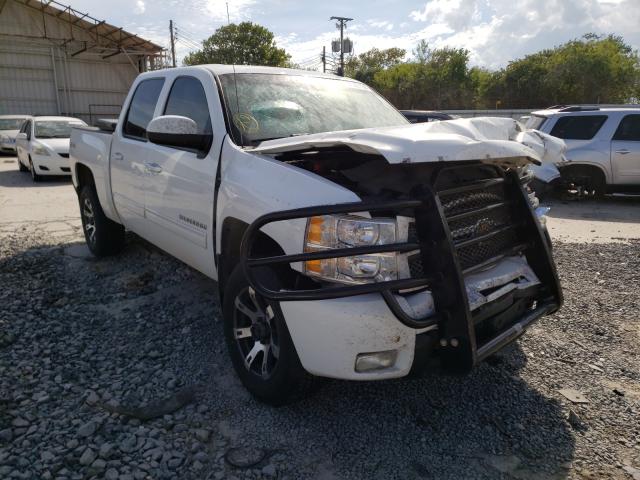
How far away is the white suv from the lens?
32.7 ft

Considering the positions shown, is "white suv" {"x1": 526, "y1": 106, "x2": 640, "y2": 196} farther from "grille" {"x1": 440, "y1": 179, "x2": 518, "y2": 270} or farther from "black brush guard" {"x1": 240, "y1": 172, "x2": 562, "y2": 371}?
"black brush guard" {"x1": 240, "y1": 172, "x2": 562, "y2": 371}

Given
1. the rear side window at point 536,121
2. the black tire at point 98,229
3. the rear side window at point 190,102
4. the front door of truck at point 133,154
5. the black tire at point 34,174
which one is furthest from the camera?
the black tire at point 34,174

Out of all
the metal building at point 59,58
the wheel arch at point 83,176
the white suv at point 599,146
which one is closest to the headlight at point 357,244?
the wheel arch at point 83,176

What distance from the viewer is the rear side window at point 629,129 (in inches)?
394

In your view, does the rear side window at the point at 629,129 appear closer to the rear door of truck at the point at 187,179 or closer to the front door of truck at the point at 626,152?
the front door of truck at the point at 626,152

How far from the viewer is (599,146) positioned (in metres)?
10.1

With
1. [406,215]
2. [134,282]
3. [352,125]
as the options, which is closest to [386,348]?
[406,215]

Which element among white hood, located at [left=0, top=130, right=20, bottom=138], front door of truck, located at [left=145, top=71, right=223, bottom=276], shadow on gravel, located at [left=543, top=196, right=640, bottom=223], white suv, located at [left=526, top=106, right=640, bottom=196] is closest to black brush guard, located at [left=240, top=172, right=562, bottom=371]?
front door of truck, located at [left=145, top=71, right=223, bottom=276]

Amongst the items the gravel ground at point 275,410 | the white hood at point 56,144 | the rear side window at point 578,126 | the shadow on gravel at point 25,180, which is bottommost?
the gravel ground at point 275,410

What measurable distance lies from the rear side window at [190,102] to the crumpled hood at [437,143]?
0.78 metres

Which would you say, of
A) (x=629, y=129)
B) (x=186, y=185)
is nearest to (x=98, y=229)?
(x=186, y=185)

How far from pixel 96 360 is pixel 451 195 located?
2.52 m

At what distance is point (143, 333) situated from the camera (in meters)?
3.92

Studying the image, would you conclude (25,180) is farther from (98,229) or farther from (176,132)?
(176,132)
